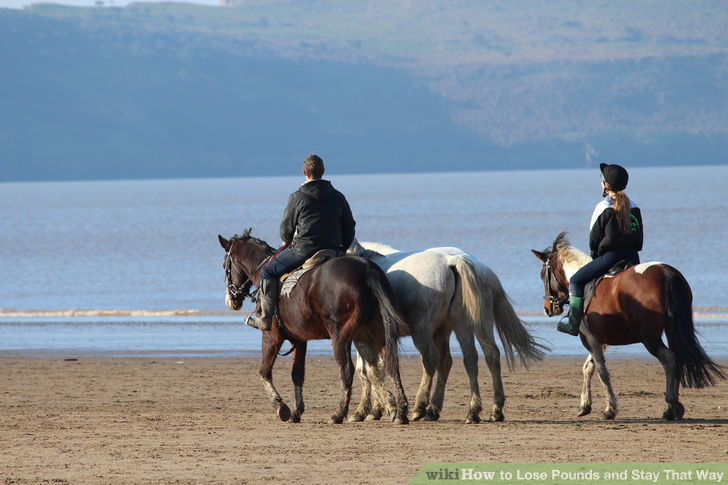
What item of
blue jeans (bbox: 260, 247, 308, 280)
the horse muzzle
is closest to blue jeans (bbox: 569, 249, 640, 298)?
blue jeans (bbox: 260, 247, 308, 280)

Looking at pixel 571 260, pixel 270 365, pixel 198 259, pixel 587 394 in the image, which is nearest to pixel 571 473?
pixel 587 394

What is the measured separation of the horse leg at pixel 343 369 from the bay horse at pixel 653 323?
232 cm

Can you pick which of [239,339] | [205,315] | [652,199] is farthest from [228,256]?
[652,199]

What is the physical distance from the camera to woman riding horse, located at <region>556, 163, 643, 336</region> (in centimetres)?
1184

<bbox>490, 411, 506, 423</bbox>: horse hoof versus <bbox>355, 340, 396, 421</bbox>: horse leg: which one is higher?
<bbox>355, 340, 396, 421</bbox>: horse leg

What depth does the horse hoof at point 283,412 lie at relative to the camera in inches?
479

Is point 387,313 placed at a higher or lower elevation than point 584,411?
higher

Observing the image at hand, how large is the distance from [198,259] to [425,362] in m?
38.5

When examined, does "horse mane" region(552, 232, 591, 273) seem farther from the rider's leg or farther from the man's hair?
the rider's leg

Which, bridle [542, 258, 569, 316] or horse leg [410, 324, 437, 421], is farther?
bridle [542, 258, 569, 316]

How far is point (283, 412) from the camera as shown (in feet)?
40.0

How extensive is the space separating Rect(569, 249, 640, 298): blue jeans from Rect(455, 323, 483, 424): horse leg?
1.10 metres

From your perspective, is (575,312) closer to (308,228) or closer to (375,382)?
(375,382)

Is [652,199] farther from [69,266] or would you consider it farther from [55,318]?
[55,318]
